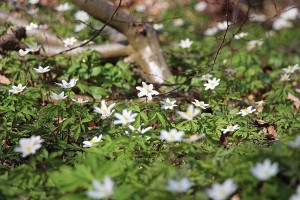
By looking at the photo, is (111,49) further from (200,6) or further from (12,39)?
(200,6)

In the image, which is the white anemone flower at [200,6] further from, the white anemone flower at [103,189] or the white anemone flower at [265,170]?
the white anemone flower at [103,189]

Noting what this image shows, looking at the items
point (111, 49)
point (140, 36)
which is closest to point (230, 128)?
point (140, 36)

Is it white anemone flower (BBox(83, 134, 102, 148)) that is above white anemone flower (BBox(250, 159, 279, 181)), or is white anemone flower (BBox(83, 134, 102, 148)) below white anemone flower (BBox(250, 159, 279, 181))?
above

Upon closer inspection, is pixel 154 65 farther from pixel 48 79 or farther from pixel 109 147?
pixel 109 147

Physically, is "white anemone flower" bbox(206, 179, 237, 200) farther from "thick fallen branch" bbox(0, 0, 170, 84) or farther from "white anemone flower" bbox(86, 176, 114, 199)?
"thick fallen branch" bbox(0, 0, 170, 84)

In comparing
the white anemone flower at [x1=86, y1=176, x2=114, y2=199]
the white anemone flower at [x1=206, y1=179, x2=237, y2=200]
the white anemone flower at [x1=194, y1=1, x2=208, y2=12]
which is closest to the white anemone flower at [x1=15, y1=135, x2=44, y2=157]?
the white anemone flower at [x1=86, y1=176, x2=114, y2=199]

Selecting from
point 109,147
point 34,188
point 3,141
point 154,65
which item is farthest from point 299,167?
point 154,65
